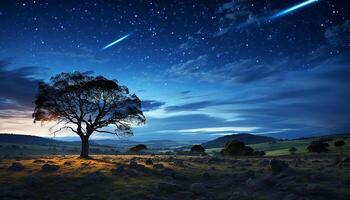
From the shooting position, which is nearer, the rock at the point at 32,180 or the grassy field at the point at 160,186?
the grassy field at the point at 160,186

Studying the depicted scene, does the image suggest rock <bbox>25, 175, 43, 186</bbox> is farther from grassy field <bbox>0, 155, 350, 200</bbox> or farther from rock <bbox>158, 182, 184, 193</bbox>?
rock <bbox>158, 182, 184, 193</bbox>

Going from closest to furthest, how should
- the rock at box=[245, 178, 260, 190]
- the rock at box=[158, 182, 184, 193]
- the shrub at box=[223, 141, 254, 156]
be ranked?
the rock at box=[158, 182, 184, 193], the rock at box=[245, 178, 260, 190], the shrub at box=[223, 141, 254, 156]

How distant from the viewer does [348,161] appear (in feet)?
99.0

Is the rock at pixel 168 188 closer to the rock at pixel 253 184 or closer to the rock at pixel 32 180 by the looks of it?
the rock at pixel 253 184

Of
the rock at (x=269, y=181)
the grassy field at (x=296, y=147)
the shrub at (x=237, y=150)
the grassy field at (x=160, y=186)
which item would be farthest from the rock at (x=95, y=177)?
the grassy field at (x=296, y=147)

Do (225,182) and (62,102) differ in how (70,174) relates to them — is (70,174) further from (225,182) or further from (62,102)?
(62,102)

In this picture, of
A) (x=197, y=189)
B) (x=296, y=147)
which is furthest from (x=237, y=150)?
(x=197, y=189)

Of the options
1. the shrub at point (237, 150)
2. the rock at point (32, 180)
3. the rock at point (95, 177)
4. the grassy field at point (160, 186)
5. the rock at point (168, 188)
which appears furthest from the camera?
the shrub at point (237, 150)

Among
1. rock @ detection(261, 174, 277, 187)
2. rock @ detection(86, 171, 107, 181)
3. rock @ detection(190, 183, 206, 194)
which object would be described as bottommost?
rock @ detection(190, 183, 206, 194)

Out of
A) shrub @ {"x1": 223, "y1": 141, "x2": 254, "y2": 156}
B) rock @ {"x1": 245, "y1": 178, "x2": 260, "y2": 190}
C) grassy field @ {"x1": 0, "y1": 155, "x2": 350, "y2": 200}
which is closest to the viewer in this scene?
grassy field @ {"x1": 0, "y1": 155, "x2": 350, "y2": 200}

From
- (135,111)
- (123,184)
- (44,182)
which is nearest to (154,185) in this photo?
(123,184)

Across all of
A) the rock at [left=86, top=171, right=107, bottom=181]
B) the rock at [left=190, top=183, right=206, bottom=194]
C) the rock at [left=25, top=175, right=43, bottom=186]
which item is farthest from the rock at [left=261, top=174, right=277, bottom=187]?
the rock at [left=25, top=175, right=43, bottom=186]

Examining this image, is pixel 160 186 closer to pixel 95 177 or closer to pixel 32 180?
pixel 95 177

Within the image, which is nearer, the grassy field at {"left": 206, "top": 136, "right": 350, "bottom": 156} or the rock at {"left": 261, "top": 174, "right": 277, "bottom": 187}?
the rock at {"left": 261, "top": 174, "right": 277, "bottom": 187}
